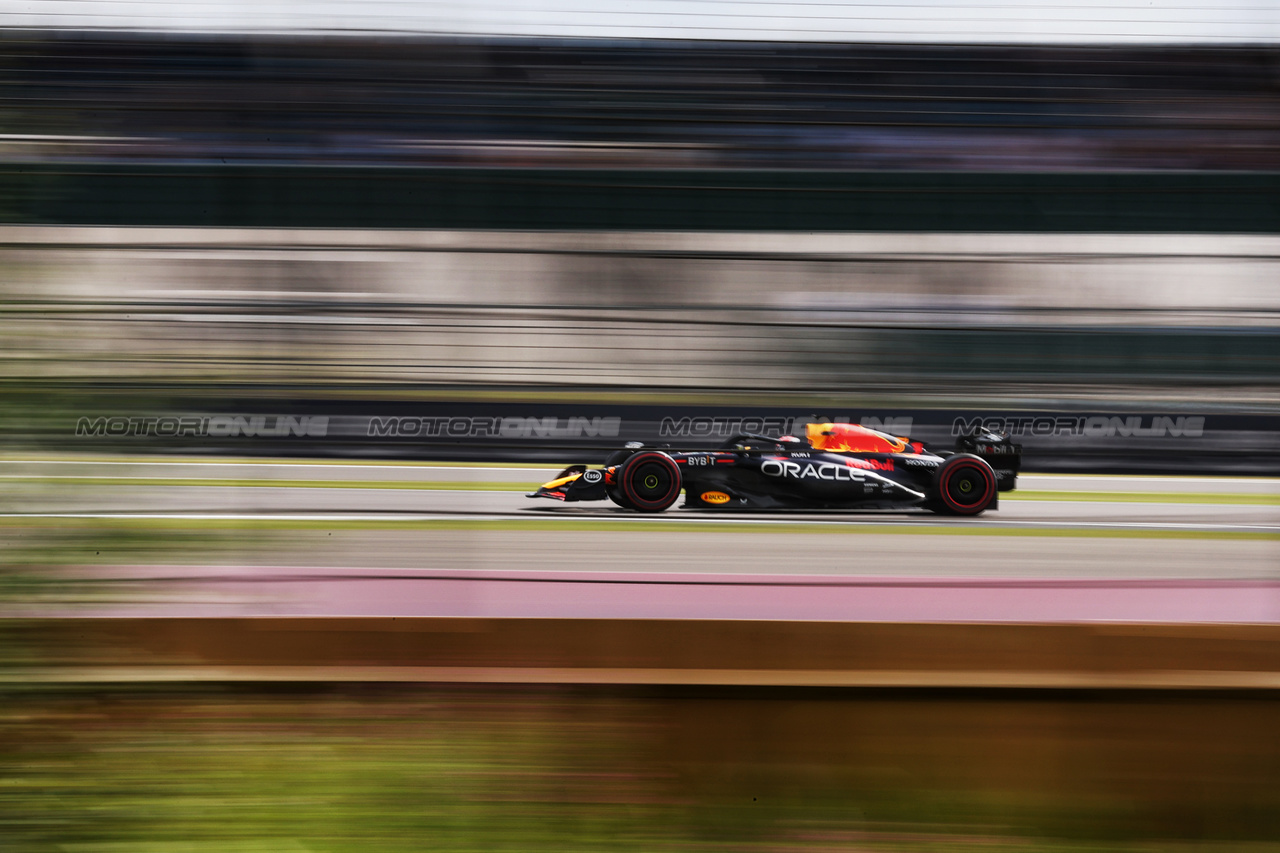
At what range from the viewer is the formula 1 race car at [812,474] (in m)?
1.51

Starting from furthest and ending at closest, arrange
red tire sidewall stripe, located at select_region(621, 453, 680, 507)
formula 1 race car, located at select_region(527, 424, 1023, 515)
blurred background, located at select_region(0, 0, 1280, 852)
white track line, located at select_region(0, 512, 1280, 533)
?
red tire sidewall stripe, located at select_region(621, 453, 680, 507) < formula 1 race car, located at select_region(527, 424, 1023, 515) < blurred background, located at select_region(0, 0, 1280, 852) < white track line, located at select_region(0, 512, 1280, 533)

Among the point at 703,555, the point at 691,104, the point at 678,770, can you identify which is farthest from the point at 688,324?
the point at 678,770

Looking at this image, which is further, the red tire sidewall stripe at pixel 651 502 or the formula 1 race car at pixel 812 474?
the red tire sidewall stripe at pixel 651 502

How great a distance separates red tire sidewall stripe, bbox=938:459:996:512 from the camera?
153cm

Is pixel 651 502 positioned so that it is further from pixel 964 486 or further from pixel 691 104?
pixel 691 104

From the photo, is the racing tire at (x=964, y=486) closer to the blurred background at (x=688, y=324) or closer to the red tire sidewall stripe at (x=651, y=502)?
the blurred background at (x=688, y=324)

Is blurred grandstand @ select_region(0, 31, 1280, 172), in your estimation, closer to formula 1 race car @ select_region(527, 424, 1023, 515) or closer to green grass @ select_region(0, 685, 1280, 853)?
formula 1 race car @ select_region(527, 424, 1023, 515)

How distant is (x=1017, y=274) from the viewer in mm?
1297

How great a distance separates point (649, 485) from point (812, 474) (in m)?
0.43

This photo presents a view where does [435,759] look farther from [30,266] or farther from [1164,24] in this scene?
[1164,24]

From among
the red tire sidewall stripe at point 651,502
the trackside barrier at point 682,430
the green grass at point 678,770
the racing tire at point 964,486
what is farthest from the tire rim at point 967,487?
the red tire sidewall stripe at point 651,502

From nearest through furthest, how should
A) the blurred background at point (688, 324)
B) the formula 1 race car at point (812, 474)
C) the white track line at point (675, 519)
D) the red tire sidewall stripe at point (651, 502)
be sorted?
the white track line at point (675, 519) < the blurred background at point (688, 324) < the formula 1 race car at point (812, 474) < the red tire sidewall stripe at point (651, 502)

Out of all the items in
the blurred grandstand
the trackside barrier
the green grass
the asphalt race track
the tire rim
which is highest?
the blurred grandstand

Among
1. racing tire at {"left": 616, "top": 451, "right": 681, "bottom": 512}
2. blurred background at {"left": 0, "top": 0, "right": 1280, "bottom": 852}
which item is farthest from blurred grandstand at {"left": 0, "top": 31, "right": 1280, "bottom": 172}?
racing tire at {"left": 616, "top": 451, "right": 681, "bottom": 512}
